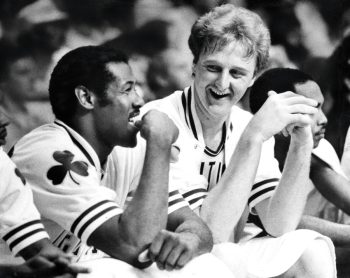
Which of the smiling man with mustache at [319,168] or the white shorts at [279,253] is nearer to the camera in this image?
the white shorts at [279,253]

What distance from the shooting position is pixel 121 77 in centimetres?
99

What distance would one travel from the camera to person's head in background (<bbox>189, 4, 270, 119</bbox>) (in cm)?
109

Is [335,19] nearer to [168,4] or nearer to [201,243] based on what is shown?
[168,4]

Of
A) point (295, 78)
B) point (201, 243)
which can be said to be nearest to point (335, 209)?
point (295, 78)

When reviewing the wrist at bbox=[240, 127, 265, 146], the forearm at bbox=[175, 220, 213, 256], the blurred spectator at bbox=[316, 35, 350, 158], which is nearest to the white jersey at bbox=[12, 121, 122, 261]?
the forearm at bbox=[175, 220, 213, 256]

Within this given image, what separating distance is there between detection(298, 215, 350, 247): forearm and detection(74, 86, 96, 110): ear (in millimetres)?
501

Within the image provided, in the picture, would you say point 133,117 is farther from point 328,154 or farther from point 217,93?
point 328,154

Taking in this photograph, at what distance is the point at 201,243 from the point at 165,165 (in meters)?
0.12

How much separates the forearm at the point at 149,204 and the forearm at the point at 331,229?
48 cm

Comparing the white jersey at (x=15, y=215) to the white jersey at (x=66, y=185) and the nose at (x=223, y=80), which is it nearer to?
the white jersey at (x=66, y=185)

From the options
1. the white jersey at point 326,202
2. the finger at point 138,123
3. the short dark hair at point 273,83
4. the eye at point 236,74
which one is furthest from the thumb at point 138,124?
the white jersey at point 326,202

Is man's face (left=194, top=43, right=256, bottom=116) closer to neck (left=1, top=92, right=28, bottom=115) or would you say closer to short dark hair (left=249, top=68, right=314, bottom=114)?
short dark hair (left=249, top=68, right=314, bottom=114)

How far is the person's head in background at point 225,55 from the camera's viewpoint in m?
1.09

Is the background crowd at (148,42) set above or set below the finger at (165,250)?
above
